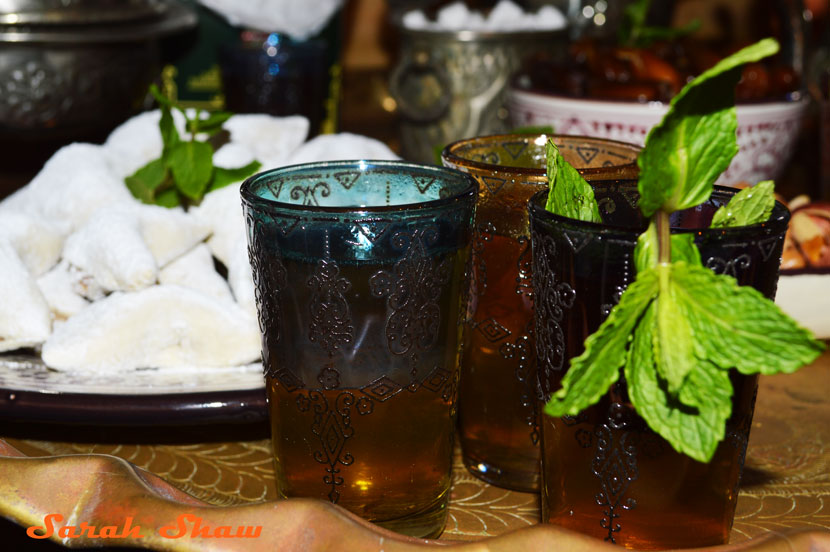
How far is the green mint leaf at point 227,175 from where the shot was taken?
0.62m

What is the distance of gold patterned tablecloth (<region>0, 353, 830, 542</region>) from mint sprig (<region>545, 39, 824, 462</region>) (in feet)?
0.47

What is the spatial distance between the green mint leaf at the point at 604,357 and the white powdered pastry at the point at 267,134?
41 cm

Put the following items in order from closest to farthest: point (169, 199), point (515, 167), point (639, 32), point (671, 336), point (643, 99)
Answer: point (671, 336)
point (515, 167)
point (169, 199)
point (643, 99)
point (639, 32)

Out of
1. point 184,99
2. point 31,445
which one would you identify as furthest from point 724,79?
point 184,99

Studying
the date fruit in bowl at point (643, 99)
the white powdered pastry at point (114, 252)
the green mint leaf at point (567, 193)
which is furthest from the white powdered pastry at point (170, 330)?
the date fruit in bowl at point (643, 99)

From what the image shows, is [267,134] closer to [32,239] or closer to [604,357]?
[32,239]

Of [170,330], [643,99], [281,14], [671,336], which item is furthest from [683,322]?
[281,14]

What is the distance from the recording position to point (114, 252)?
1.73 ft

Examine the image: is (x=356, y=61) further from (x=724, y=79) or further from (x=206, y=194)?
(x=724, y=79)

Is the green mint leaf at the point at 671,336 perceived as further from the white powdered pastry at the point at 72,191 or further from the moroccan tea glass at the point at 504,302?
the white powdered pastry at the point at 72,191

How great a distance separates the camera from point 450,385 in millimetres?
403

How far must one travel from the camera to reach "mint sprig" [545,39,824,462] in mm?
297

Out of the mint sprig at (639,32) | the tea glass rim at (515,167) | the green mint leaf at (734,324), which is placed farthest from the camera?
the mint sprig at (639,32)

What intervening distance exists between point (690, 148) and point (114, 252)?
0.34 meters
